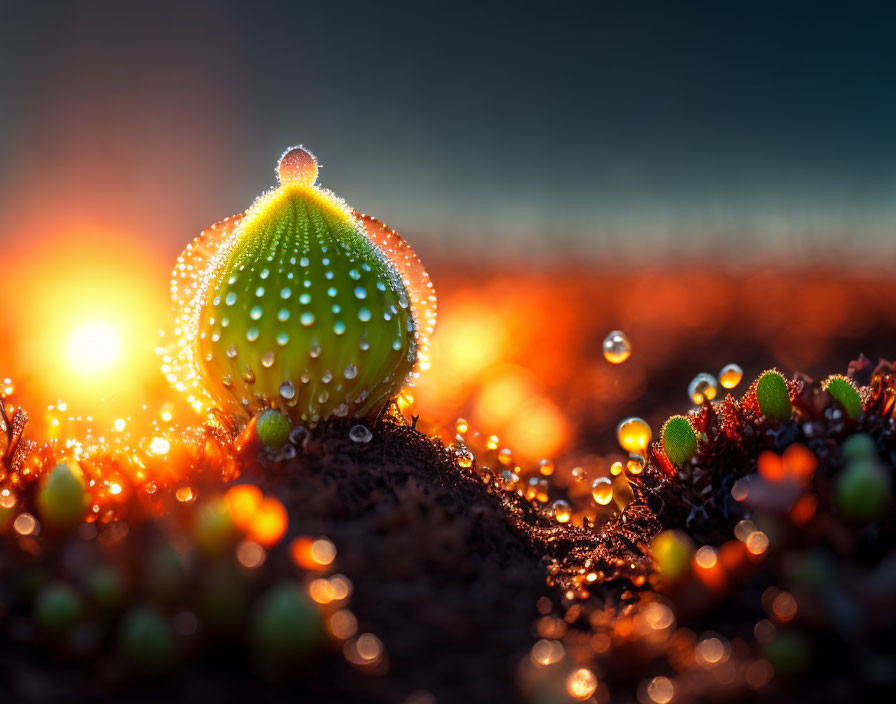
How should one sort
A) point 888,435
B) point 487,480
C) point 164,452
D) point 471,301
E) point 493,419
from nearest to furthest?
point 888,435, point 164,452, point 487,480, point 493,419, point 471,301

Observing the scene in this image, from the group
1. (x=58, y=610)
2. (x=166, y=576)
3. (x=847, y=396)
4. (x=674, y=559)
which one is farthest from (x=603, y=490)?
Result: (x=58, y=610)

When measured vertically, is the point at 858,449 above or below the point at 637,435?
below

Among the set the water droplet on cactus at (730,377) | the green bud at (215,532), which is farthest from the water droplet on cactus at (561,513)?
the green bud at (215,532)

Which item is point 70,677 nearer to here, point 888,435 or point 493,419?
point 888,435

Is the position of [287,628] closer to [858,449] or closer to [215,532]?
[215,532]

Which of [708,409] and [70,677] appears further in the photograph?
[708,409]

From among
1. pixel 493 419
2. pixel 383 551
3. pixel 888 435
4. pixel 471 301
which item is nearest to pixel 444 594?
pixel 383 551

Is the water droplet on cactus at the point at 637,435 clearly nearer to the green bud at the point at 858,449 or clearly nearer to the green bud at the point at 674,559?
the green bud at the point at 858,449
